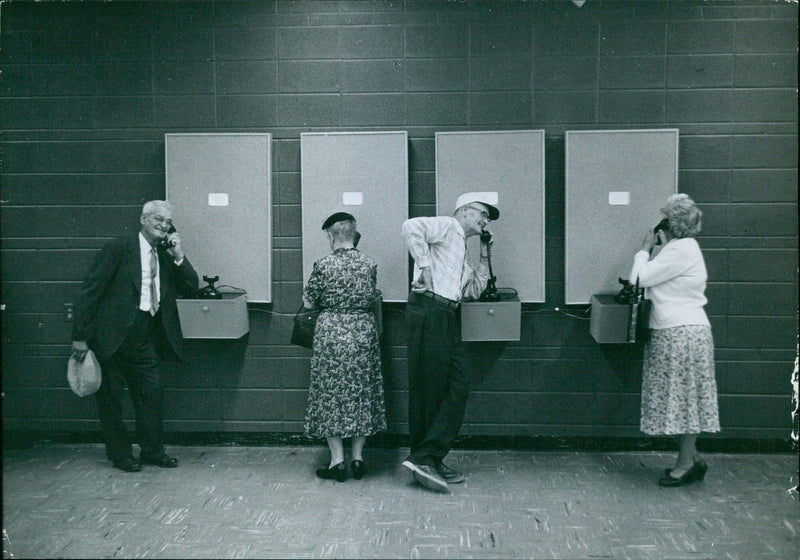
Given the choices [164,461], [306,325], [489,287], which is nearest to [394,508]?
[306,325]

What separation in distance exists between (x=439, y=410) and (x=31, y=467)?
2.46 meters

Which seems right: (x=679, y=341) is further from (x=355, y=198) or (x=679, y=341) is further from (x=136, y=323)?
(x=136, y=323)

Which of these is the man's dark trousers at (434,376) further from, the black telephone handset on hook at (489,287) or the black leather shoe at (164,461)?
the black leather shoe at (164,461)

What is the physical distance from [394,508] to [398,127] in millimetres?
2269

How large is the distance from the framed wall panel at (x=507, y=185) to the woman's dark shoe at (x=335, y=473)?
4.74ft

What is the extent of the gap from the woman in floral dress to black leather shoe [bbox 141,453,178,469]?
87 centimetres

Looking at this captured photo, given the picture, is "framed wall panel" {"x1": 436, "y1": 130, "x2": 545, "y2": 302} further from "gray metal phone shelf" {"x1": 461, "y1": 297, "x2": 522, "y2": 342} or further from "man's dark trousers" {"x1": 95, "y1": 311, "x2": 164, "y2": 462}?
"man's dark trousers" {"x1": 95, "y1": 311, "x2": 164, "y2": 462}

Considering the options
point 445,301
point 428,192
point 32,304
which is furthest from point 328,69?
point 32,304

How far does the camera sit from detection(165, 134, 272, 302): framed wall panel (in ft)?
14.9

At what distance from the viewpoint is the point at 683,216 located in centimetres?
392

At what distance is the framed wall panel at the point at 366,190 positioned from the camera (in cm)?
448

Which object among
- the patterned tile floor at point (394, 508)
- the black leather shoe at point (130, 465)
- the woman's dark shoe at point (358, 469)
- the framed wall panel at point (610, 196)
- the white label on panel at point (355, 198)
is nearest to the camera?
the patterned tile floor at point (394, 508)

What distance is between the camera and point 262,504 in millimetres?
3758

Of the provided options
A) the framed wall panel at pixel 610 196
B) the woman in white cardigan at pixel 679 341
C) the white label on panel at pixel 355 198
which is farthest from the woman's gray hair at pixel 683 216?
the white label on panel at pixel 355 198
